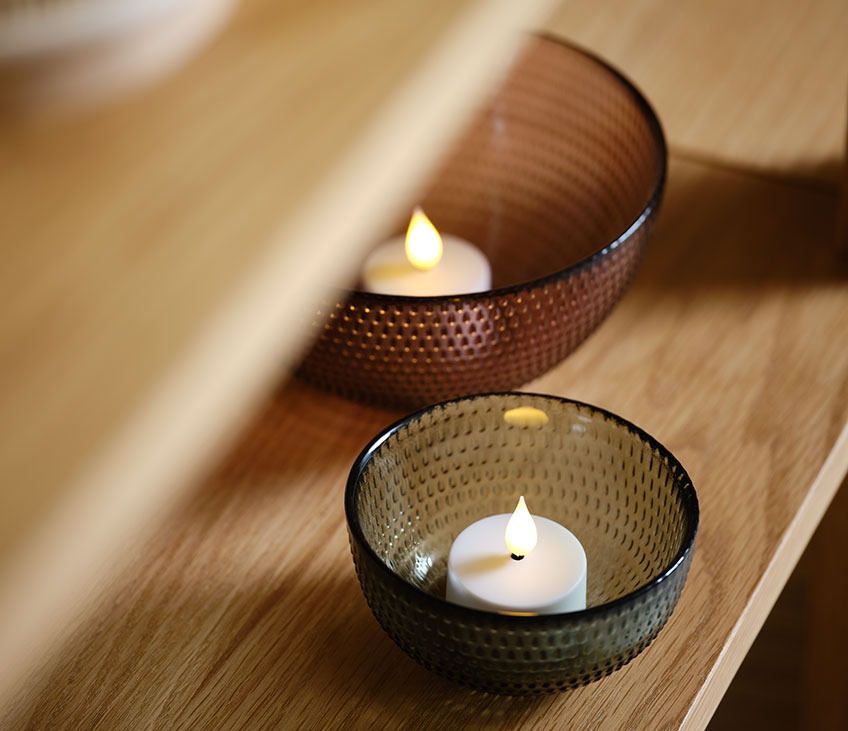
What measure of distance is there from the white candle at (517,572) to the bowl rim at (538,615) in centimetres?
4

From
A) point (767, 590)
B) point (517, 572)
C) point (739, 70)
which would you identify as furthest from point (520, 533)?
point (739, 70)

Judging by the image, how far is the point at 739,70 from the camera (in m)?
0.87

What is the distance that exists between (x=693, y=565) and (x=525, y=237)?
0.27 m

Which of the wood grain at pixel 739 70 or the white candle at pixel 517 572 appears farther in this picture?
the wood grain at pixel 739 70

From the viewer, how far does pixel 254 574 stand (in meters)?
0.55

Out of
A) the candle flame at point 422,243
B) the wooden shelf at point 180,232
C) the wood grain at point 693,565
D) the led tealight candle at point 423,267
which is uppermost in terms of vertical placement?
the wooden shelf at point 180,232

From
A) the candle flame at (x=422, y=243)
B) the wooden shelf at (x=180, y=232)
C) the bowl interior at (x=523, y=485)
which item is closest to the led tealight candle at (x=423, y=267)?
the candle flame at (x=422, y=243)

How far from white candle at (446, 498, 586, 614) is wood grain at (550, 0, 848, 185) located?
377mm

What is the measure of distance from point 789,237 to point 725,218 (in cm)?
4

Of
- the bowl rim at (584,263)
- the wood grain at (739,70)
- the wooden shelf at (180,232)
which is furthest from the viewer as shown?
the wood grain at (739,70)

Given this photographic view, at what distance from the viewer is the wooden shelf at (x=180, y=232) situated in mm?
221

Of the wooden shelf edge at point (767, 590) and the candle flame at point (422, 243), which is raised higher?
the candle flame at point (422, 243)

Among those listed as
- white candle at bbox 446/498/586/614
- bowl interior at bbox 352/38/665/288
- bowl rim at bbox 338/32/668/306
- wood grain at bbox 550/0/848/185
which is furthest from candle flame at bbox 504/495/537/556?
wood grain at bbox 550/0/848/185

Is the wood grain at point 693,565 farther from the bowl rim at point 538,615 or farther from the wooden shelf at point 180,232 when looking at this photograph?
the wooden shelf at point 180,232
